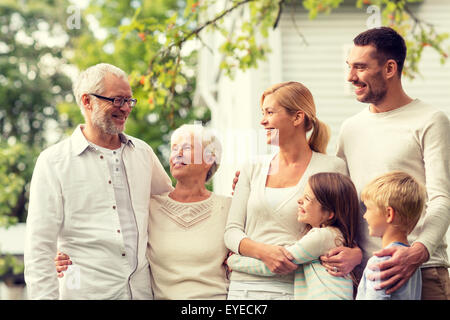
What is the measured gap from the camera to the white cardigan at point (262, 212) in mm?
2578

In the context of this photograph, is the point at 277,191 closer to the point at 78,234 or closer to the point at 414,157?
the point at 414,157

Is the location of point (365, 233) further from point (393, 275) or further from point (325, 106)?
point (325, 106)

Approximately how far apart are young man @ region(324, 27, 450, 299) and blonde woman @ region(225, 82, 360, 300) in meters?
0.15

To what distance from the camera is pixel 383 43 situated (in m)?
2.60

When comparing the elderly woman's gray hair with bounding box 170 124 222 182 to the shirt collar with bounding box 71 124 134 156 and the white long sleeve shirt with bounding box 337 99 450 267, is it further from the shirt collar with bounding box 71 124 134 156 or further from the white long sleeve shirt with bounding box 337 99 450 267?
the white long sleeve shirt with bounding box 337 99 450 267

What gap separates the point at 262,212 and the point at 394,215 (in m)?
0.57

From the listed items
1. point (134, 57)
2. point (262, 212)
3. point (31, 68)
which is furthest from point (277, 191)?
point (31, 68)

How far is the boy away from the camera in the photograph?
7.70 feet

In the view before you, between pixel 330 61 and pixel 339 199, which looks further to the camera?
pixel 330 61

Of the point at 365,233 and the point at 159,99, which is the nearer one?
the point at 365,233

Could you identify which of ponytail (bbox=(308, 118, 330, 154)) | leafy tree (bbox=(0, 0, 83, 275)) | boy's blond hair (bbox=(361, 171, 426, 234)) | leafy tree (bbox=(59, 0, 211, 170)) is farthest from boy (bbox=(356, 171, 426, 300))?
leafy tree (bbox=(0, 0, 83, 275))
